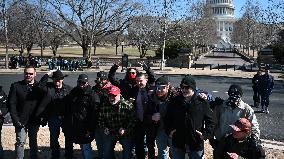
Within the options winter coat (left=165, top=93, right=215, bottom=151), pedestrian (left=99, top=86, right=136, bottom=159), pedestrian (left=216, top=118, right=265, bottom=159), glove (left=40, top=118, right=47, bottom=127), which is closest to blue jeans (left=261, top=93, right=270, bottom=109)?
pedestrian (left=99, top=86, right=136, bottom=159)

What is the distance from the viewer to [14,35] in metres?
58.9

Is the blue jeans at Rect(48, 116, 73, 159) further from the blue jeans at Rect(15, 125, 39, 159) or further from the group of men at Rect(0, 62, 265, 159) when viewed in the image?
the blue jeans at Rect(15, 125, 39, 159)

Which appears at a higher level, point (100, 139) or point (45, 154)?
point (100, 139)

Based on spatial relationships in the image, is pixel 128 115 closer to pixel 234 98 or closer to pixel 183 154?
pixel 183 154

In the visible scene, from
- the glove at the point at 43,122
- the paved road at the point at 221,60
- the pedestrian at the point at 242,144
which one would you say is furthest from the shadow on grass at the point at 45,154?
the paved road at the point at 221,60

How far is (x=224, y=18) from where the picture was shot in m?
154

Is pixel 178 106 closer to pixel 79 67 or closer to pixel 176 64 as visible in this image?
pixel 79 67

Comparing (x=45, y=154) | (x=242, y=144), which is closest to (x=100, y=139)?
(x=45, y=154)

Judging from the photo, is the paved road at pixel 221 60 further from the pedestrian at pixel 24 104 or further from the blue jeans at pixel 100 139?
the pedestrian at pixel 24 104

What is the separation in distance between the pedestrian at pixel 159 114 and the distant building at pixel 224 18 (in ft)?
472

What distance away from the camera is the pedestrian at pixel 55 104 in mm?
7066

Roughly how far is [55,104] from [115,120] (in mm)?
1450

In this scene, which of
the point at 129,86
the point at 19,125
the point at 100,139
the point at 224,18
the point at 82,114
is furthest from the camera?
the point at 224,18

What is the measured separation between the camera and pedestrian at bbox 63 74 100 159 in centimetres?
661
